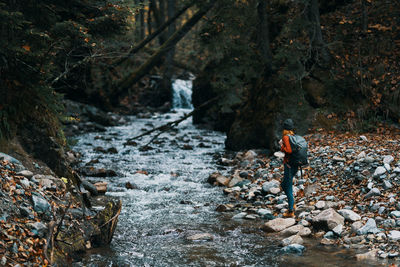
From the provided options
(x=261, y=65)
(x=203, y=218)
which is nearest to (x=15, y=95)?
(x=203, y=218)

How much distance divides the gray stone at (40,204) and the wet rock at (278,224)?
13.2ft

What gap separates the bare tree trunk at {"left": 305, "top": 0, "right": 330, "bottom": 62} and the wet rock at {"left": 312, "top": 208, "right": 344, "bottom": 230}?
761 centimetres

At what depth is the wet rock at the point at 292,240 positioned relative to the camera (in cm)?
619

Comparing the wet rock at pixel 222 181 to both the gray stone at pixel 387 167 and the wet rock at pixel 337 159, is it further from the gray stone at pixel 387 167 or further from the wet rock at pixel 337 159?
the gray stone at pixel 387 167

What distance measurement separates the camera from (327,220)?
666 centimetres

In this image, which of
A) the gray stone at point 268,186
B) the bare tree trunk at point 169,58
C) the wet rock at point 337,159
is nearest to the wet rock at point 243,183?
the gray stone at point 268,186

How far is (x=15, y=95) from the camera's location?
7391mm

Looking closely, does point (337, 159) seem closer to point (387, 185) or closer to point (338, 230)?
point (387, 185)

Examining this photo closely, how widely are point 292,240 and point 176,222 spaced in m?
2.47

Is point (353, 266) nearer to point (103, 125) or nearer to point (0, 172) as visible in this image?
point (0, 172)

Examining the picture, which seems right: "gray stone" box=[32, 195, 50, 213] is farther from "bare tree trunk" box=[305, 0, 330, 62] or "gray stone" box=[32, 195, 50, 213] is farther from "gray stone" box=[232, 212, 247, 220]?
"bare tree trunk" box=[305, 0, 330, 62]

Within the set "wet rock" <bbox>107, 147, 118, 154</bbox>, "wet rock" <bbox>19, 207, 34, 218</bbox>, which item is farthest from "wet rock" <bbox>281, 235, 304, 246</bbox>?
"wet rock" <bbox>107, 147, 118, 154</bbox>

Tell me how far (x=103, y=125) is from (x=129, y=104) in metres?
5.66

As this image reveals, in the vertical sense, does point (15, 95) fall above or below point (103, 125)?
above
